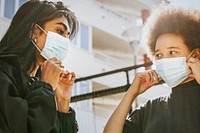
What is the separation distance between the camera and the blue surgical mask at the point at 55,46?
76.2 inches

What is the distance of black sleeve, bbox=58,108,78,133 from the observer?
1.83m

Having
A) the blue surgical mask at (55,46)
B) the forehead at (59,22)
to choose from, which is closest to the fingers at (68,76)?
the blue surgical mask at (55,46)

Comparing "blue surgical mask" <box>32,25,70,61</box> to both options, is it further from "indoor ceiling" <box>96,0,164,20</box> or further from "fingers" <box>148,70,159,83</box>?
"indoor ceiling" <box>96,0,164,20</box>

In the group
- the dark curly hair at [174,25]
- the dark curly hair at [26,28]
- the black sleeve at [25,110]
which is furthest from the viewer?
the dark curly hair at [174,25]

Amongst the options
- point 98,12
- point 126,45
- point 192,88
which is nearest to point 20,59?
point 192,88

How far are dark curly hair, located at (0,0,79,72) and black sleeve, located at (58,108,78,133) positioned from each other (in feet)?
0.97

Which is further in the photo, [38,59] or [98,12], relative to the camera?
[98,12]

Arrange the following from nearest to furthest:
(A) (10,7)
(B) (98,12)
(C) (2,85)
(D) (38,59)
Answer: (C) (2,85) → (D) (38,59) → (A) (10,7) → (B) (98,12)

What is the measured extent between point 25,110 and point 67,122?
36cm

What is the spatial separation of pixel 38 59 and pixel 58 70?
22 centimetres

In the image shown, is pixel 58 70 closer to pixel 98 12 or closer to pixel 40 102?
pixel 40 102

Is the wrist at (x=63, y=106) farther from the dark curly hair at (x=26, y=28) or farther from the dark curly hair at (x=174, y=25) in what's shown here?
the dark curly hair at (x=174, y=25)

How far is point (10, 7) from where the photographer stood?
652 cm

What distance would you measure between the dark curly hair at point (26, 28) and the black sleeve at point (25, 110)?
0.76 ft
